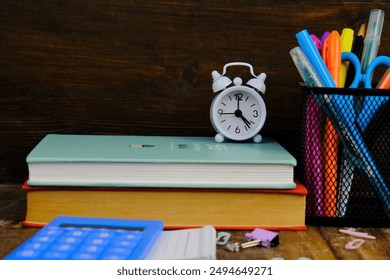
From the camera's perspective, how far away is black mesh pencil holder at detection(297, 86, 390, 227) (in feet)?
2.21

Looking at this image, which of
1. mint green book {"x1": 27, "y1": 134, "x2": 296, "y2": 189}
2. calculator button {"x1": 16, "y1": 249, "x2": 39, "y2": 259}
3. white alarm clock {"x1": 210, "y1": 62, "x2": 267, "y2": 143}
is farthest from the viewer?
Answer: white alarm clock {"x1": 210, "y1": 62, "x2": 267, "y2": 143}

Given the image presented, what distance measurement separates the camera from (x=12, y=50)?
85 centimetres

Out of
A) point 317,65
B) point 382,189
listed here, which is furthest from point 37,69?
point 382,189

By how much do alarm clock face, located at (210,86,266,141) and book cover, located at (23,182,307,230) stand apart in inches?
5.3

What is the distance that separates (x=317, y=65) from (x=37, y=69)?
45 cm

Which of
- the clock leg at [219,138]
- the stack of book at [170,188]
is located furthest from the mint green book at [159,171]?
the clock leg at [219,138]

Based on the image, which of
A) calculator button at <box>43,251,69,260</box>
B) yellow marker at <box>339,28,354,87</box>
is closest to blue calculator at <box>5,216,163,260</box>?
calculator button at <box>43,251,69,260</box>

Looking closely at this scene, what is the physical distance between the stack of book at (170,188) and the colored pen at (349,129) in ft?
0.26

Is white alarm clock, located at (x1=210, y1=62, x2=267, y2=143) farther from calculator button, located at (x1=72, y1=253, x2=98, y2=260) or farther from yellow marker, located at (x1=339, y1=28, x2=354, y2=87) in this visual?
calculator button, located at (x1=72, y1=253, x2=98, y2=260)

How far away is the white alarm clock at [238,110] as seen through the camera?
0.77 meters

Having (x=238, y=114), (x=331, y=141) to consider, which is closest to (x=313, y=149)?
(x=331, y=141)

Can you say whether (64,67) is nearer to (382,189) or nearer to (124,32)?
(124,32)

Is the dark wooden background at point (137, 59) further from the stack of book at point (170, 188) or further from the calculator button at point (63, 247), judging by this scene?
the calculator button at point (63, 247)
